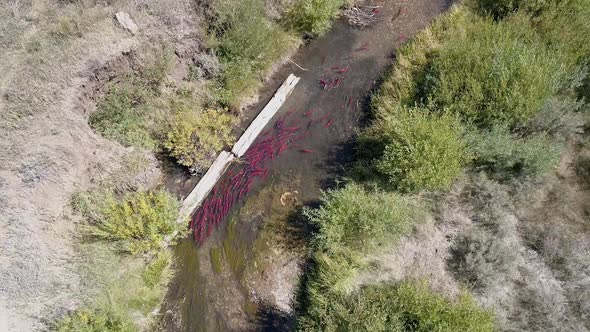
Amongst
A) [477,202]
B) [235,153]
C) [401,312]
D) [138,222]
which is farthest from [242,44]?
[401,312]

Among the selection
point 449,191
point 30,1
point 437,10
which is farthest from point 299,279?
point 30,1

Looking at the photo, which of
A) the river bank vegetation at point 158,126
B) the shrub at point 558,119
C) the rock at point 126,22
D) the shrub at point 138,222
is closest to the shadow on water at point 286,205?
the river bank vegetation at point 158,126

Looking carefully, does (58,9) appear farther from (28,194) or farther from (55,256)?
(55,256)

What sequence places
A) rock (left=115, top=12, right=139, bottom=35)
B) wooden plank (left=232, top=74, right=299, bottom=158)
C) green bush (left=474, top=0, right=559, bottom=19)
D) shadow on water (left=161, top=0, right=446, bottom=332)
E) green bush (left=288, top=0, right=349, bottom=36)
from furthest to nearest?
green bush (left=288, top=0, right=349, bottom=36) < wooden plank (left=232, top=74, right=299, bottom=158) < green bush (left=474, top=0, right=559, bottom=19) < rock (left=115, top=12, right=139, bottom=35) < shadow on water (left=161, top=0, right=446, bottom=332)

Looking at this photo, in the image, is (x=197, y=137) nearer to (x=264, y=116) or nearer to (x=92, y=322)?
(x=264, y=116)

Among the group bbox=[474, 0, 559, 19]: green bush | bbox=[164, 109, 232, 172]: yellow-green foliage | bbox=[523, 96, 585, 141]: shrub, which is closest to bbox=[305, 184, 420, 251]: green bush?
bbox=[164, 109, 232, 172]: yellow-green foliage

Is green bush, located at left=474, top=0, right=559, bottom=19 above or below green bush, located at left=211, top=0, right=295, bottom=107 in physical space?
below

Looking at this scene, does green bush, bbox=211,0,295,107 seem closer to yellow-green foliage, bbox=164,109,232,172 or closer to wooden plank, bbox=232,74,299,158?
wooden plank, bbox=232,74,299,158
